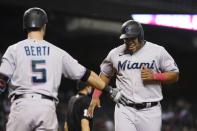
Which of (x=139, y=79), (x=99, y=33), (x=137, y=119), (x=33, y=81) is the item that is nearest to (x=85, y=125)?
(x=137, y=119)

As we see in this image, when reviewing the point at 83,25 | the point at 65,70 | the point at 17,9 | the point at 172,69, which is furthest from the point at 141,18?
the point at 65,70

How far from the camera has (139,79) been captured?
5742mm

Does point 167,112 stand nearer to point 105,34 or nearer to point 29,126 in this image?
point 105,34

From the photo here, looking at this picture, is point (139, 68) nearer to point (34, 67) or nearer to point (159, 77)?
point (159, 77)

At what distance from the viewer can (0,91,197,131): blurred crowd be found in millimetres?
12227

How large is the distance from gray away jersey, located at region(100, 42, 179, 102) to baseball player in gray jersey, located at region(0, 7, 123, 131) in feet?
4.10

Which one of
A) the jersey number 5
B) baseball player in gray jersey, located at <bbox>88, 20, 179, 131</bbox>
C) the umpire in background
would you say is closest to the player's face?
baseball player in gray jersey, located at <bbox>88, 20, 179, 131</bbox>

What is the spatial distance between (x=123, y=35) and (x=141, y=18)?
23.0 ft

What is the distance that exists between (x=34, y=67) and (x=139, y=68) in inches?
63.6

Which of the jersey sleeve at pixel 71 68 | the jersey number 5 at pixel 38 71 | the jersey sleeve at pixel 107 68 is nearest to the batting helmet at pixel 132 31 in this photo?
the jersey sleeve at pixel 107 68

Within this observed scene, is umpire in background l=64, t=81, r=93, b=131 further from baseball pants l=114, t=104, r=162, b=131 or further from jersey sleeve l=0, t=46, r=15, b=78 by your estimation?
jersey sleeve l=0, t=46, r=15, b=78

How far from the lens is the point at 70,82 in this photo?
16297mm

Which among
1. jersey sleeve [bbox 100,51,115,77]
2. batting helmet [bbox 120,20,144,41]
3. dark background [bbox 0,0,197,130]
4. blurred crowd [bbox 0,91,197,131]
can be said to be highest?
batting helmet [bbox 120,20,144,41]

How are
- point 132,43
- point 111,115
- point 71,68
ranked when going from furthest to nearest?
point 111,115 → point 132,43 → point 71,68
